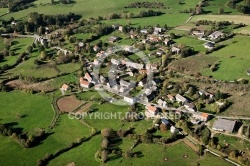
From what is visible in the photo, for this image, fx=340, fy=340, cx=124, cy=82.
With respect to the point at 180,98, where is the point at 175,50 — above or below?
above

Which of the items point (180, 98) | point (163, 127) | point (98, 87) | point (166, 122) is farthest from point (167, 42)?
point (163, 127)

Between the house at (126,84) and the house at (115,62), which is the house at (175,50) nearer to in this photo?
the house at (115,62)

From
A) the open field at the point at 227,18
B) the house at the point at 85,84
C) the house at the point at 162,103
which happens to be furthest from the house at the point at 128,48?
the house at the point at 162,103

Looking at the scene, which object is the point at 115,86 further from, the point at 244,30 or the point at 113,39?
the point at 244,30

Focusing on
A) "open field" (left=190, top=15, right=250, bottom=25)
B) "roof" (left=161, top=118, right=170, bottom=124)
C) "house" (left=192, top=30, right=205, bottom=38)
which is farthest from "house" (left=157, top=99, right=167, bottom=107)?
"open field" (left=190, top=15, right=250, bottom=25)

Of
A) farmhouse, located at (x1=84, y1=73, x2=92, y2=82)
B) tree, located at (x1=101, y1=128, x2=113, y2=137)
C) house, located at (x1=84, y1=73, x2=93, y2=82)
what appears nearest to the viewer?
tree, located at (x1=101, y1=128, x2=113, y2=137)

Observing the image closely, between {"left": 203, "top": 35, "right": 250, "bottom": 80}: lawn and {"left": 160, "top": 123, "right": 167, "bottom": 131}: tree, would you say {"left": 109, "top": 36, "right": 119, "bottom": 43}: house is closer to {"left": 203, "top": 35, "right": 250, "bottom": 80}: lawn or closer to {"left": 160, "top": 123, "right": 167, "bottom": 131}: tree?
{"left": 203, "top": 35, "right": 250, "bottom": 80}: lawn
